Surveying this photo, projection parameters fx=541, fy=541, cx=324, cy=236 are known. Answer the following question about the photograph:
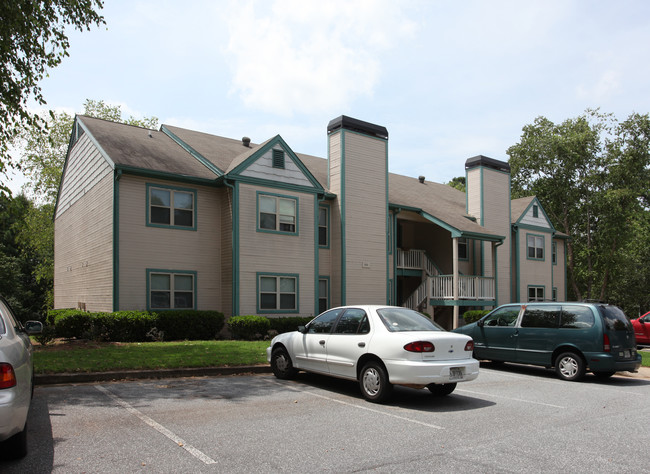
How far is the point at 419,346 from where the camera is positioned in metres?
8.25

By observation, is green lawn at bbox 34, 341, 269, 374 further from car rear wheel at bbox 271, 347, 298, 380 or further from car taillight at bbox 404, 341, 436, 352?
car taillight at bbox 404, 341, 436, 352

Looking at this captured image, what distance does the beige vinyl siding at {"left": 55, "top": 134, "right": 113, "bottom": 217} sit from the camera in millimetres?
20047

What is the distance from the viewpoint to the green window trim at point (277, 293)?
20.1 m

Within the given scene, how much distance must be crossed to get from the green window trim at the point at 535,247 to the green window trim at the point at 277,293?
55.6ft

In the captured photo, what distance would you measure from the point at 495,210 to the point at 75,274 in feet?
71.0

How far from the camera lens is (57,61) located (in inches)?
558

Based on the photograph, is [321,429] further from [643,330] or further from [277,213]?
[643,330]

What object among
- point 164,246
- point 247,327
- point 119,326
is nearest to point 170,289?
point 164,246

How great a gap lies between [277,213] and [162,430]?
1452 cm

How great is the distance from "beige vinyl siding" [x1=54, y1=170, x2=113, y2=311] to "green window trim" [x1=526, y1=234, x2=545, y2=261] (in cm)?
2351

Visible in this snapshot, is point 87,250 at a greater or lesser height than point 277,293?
greater

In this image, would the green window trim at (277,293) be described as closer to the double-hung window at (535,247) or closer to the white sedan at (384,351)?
the white sedan at (384,351)

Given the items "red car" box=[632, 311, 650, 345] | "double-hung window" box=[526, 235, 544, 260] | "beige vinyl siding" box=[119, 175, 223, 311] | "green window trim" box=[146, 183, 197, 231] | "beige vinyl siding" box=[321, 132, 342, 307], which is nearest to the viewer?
"beige vinyl siding" box=[119, 175, 223, 311]

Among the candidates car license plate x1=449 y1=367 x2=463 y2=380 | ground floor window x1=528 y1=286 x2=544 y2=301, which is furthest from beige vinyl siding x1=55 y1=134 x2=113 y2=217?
ground floor window x1=528 y1=286 x2=544 y2=301
